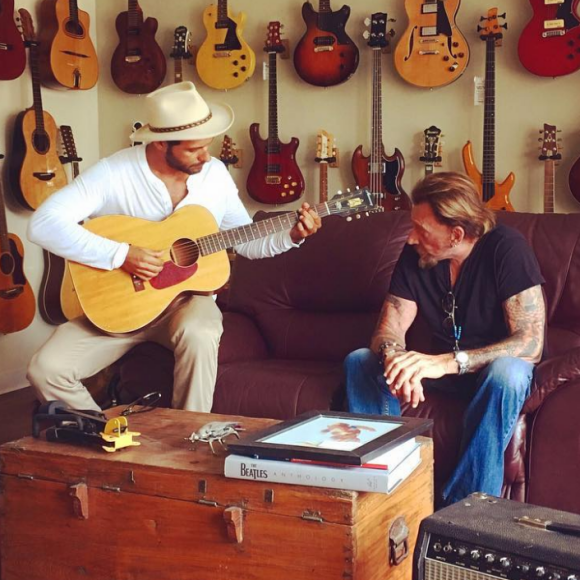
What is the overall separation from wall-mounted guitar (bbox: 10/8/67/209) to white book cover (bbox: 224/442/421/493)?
10.3ft

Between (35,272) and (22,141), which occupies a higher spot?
(22,141)

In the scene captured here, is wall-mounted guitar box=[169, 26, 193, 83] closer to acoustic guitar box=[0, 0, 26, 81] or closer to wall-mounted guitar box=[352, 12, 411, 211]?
acoustic guitar box=[0, 0, 26, 81]

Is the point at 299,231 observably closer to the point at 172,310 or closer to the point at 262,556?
the point at 172,310

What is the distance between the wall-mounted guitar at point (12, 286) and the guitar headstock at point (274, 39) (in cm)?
153

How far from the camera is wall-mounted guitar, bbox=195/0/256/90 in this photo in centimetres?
465

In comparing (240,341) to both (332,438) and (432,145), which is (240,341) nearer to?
(332,438)

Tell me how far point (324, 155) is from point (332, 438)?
310cm

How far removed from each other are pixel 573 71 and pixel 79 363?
8.88 ft

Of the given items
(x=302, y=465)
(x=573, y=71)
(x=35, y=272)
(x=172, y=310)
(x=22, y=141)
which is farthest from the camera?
(x=35, y=272)

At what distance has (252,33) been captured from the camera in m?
4.79

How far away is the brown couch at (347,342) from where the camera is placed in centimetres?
230

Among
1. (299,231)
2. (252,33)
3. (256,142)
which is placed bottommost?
(299,231)

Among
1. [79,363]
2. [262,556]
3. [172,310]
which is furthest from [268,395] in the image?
[262,556]

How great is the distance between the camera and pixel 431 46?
166 inches
